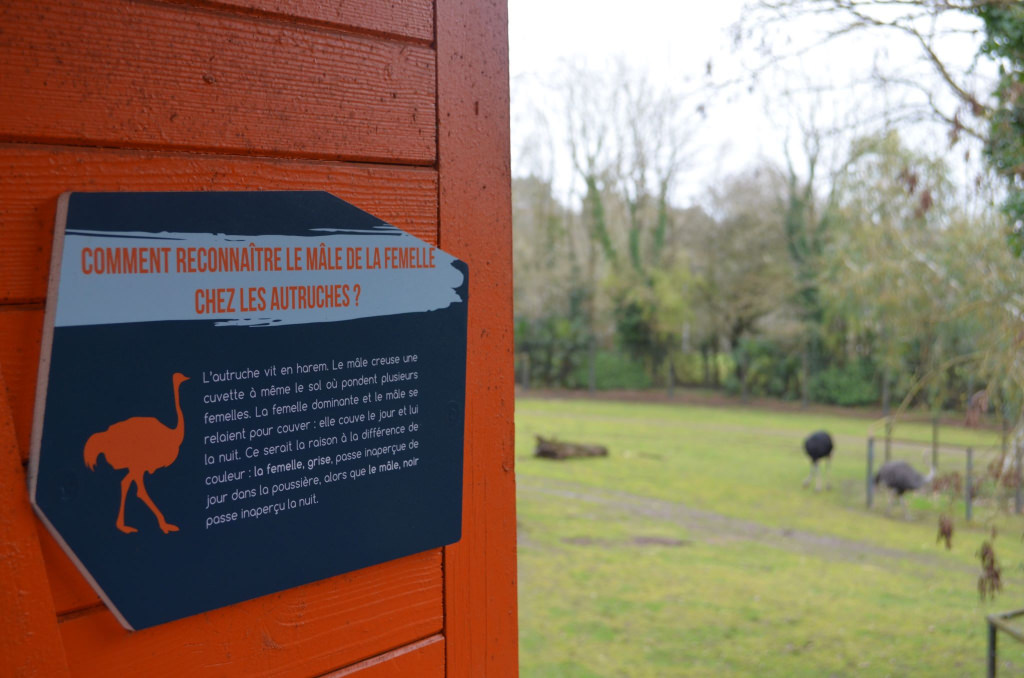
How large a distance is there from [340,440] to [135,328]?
0.33 metres

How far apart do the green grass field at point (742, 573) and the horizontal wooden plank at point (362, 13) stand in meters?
3.95

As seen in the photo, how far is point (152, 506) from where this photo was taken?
1.05m

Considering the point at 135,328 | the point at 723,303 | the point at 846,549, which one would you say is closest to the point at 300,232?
the point at 135,328

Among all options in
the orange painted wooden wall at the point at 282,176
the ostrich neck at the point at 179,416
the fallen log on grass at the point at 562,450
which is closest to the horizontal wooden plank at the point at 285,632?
the orange painted wooden wall at the point at 282,176

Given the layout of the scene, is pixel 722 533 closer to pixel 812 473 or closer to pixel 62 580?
pixel 812 473

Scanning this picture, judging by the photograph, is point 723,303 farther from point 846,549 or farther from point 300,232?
point 300,232

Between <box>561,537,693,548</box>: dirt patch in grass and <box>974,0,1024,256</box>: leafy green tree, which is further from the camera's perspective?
<box>561,537,693,548</box>: dirt patch in grass

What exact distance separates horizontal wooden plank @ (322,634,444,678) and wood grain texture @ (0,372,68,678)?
43cm

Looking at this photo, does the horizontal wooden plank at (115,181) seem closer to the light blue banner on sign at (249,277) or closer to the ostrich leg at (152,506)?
the light blue banner on sign at (249,277)

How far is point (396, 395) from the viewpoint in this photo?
1301 millimetres

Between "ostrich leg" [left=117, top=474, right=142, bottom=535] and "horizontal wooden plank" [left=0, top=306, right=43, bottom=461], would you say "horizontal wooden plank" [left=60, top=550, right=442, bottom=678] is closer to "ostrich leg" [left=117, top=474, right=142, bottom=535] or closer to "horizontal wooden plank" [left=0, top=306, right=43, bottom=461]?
"ostrich leg" [left=117, top=474, right=142, bottom=535]

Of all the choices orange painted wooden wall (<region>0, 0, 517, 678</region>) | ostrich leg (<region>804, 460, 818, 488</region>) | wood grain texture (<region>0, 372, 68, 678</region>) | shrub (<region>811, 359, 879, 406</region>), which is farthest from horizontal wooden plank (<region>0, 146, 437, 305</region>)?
shrub (<region>811, 359, 879, 406</region>)

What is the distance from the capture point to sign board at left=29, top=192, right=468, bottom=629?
0.99m

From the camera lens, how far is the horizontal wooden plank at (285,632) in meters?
1.04
